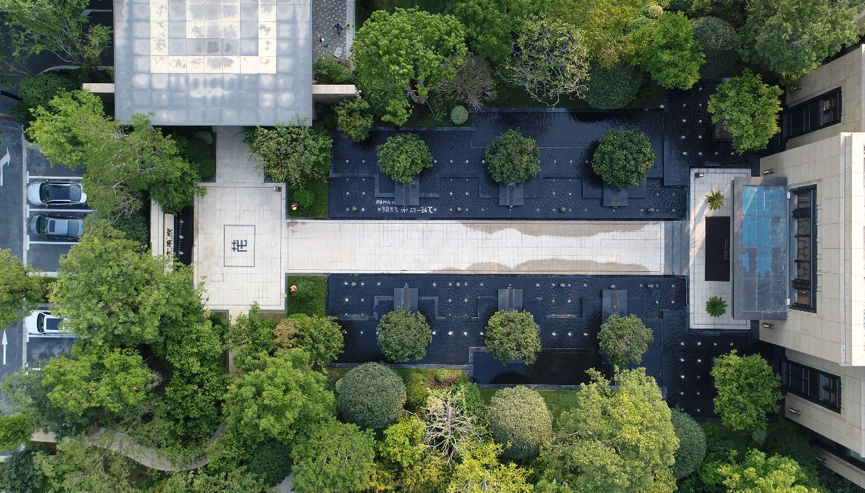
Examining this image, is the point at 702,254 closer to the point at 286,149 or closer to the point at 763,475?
the point at 763,475

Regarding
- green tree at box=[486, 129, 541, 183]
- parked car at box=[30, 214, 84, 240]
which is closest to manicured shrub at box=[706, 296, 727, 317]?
green tree at box=[486, 129, 541, 183]

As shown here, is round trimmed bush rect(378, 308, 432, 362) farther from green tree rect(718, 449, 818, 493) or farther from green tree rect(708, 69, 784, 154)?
green tree rect(708, 69, 784, 154)

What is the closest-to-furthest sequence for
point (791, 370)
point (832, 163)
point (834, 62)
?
point (832, 163), point (834, 62), point (791, 370)

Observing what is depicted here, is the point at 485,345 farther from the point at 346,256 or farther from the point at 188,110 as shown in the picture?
the point at 188,110

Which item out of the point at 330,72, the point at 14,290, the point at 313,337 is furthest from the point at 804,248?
the point at 14,290

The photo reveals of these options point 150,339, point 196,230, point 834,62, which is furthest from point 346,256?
point 834,62

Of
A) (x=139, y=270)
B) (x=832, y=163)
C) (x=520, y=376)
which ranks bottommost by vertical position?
(x=520, y=376)
